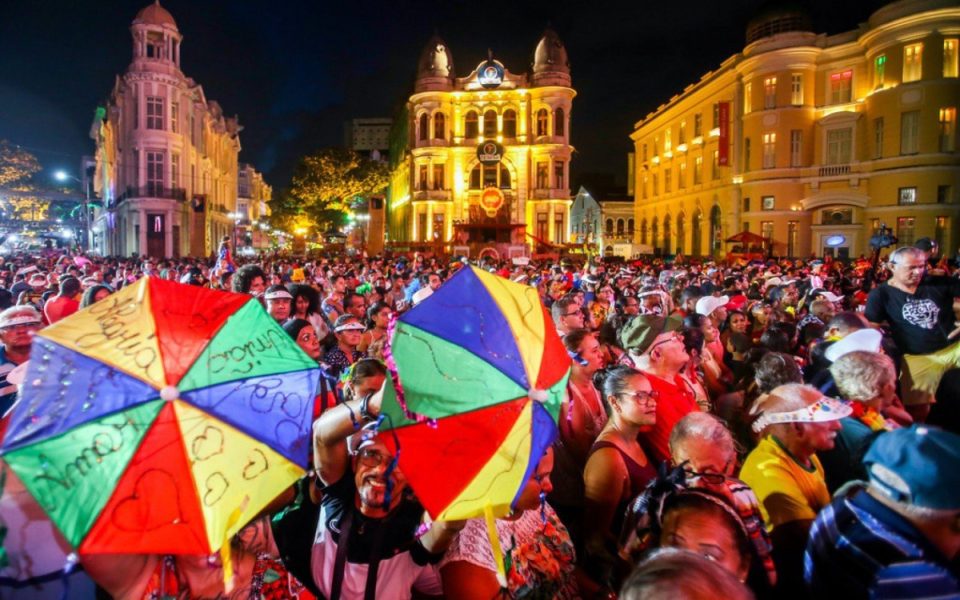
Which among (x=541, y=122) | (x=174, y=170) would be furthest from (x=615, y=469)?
(x=541, y=122)

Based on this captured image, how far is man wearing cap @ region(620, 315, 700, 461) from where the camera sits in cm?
371

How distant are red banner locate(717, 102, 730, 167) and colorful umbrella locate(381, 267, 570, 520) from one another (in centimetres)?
4557

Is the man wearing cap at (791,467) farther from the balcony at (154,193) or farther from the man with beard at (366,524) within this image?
the balcony at (154,193)

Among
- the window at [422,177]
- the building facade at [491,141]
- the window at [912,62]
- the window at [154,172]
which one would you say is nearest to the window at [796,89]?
the window at [912,62]

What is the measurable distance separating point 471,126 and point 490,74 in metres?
4.69

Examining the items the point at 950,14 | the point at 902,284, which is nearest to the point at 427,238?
the point at 950,14

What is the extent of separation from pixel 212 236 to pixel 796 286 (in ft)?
158

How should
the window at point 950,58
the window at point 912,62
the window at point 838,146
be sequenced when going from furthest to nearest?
the window at point 838,146
the window at point 912,62
the window at point 950,58

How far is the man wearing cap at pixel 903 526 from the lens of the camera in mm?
1948

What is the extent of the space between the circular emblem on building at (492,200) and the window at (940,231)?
27.8 m

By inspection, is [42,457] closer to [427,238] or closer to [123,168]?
[123,168]

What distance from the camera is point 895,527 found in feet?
6.63

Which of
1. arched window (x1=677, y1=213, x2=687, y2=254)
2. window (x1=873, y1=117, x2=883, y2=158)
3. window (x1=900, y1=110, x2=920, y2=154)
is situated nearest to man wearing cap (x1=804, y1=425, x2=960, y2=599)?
window (x1=900, y1=110, x2=920, y2=154)

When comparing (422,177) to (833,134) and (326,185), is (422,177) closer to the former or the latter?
(326,185)
